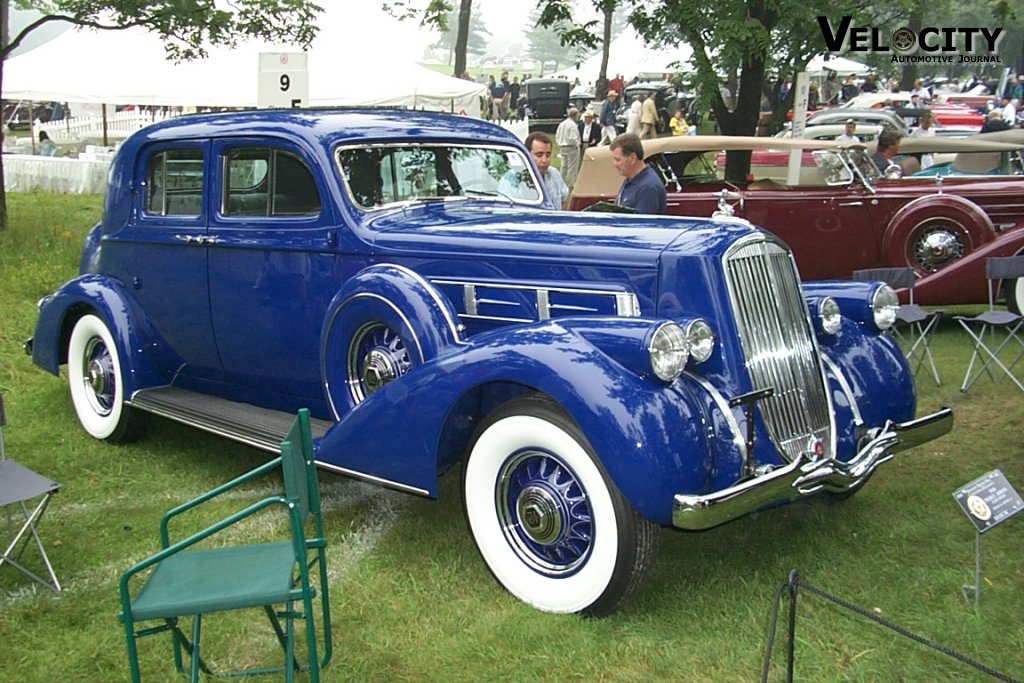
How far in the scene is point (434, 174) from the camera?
548 centimetres

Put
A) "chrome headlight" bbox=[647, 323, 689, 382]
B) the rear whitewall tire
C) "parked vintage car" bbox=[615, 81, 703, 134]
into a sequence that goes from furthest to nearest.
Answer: "parked vintage car" bbox=[615, 81, 703, 134]
the rear whitewall tire
"chrome headlight" bbox=[647, 323, 689, 382]

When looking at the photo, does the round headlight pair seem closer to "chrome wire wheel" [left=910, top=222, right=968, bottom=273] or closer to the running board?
the running board

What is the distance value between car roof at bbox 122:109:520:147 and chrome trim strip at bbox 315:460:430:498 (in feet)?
5.28

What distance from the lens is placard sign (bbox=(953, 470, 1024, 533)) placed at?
3.76 m

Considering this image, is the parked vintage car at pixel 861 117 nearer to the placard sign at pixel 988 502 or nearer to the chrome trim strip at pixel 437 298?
the chrome trim strip at pixel 437 298

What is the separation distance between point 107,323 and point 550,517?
321 cm

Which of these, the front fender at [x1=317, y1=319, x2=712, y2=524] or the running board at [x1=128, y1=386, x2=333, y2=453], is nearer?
the front fender at [x1=317, y1=319, x2=712, y2=524]

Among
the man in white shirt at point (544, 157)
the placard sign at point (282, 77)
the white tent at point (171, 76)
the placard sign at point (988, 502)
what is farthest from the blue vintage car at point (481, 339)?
the white tent at point (171, 76)

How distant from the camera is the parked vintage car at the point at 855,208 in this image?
894 cm

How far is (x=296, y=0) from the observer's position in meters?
12.1

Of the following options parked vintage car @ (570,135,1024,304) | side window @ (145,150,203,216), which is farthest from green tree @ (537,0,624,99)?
side window @ (145,150,203,216)

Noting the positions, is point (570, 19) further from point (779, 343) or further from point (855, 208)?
point (779, 343)

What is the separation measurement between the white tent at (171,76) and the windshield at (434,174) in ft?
36.3

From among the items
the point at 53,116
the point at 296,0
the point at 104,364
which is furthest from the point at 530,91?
the point at 104,364
